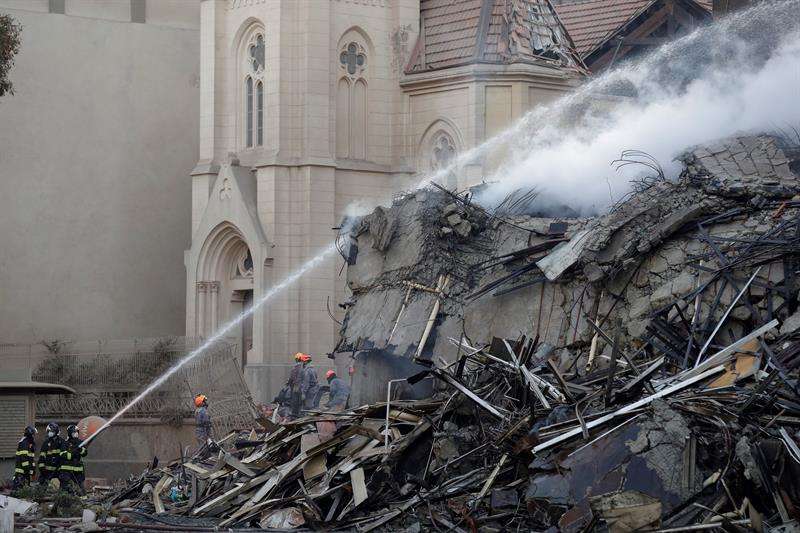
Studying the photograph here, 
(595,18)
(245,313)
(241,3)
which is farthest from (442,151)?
(595,18)

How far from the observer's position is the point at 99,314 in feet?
147

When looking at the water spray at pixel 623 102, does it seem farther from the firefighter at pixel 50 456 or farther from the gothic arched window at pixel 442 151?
the firefighter at pixel 50 456

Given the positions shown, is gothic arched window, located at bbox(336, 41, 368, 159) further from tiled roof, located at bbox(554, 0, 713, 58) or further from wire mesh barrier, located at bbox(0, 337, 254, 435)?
wire mesh barrier, located at bbox(0, 337, 254, 435)

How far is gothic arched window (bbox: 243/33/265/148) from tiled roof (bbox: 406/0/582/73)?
13.3 feet

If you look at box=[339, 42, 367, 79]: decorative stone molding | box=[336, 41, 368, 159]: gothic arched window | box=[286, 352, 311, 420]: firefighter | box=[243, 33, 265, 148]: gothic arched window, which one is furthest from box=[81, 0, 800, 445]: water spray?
box=[243, 33, 265, 148]: gothic arched window

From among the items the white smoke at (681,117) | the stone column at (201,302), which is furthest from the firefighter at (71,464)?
the stone column at (201,302)

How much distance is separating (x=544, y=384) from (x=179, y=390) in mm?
18286

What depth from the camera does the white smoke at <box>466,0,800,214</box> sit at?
21.7 metres

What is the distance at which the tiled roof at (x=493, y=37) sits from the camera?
3991 cm

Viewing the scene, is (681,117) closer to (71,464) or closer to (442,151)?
(71,464)

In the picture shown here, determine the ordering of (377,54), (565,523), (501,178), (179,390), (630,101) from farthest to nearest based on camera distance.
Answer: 1. (377,54)
2. (179,390)
3. (630,101)
4. (501,178)
5. (565,523)

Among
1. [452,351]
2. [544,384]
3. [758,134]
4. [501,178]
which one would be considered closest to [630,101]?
[501,178]

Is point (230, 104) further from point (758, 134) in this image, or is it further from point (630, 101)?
point (758, 134)

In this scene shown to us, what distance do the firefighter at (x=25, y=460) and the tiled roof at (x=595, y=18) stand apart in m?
23.4
